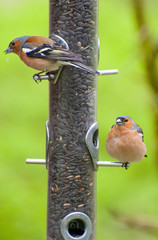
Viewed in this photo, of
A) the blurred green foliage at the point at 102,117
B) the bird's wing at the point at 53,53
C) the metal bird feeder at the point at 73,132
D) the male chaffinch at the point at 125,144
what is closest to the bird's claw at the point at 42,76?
the metal bird feeder at the point at 73,132

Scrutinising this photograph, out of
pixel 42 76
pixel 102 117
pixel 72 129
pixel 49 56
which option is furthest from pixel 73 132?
pixel 102 117

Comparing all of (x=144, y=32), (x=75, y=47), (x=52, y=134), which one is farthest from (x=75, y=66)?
(x=144, y=32)

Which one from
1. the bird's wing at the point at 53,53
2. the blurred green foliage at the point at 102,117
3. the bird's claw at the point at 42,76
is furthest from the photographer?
the blurred green foliage at the point at 102,117

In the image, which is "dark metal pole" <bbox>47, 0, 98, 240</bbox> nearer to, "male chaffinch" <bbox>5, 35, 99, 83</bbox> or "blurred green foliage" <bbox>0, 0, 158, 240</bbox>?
"male chaffinch" <bbox>5, 35, 99, 83</bbox>

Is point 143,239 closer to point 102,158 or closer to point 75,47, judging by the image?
point 102,158

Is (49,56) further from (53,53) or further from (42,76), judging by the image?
(42,76)

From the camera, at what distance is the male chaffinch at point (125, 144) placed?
21.3ft

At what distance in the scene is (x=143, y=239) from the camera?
8.68 metres

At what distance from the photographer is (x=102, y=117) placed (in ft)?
32.7

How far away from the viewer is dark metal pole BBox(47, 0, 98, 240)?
6555mm

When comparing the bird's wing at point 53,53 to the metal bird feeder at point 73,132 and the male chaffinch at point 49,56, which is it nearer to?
the male chaffinch at point 49,56

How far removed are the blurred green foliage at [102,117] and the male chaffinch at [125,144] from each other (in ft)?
6.27

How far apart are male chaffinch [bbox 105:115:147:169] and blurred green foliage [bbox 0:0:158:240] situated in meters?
1.91

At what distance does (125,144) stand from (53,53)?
4.59ft
